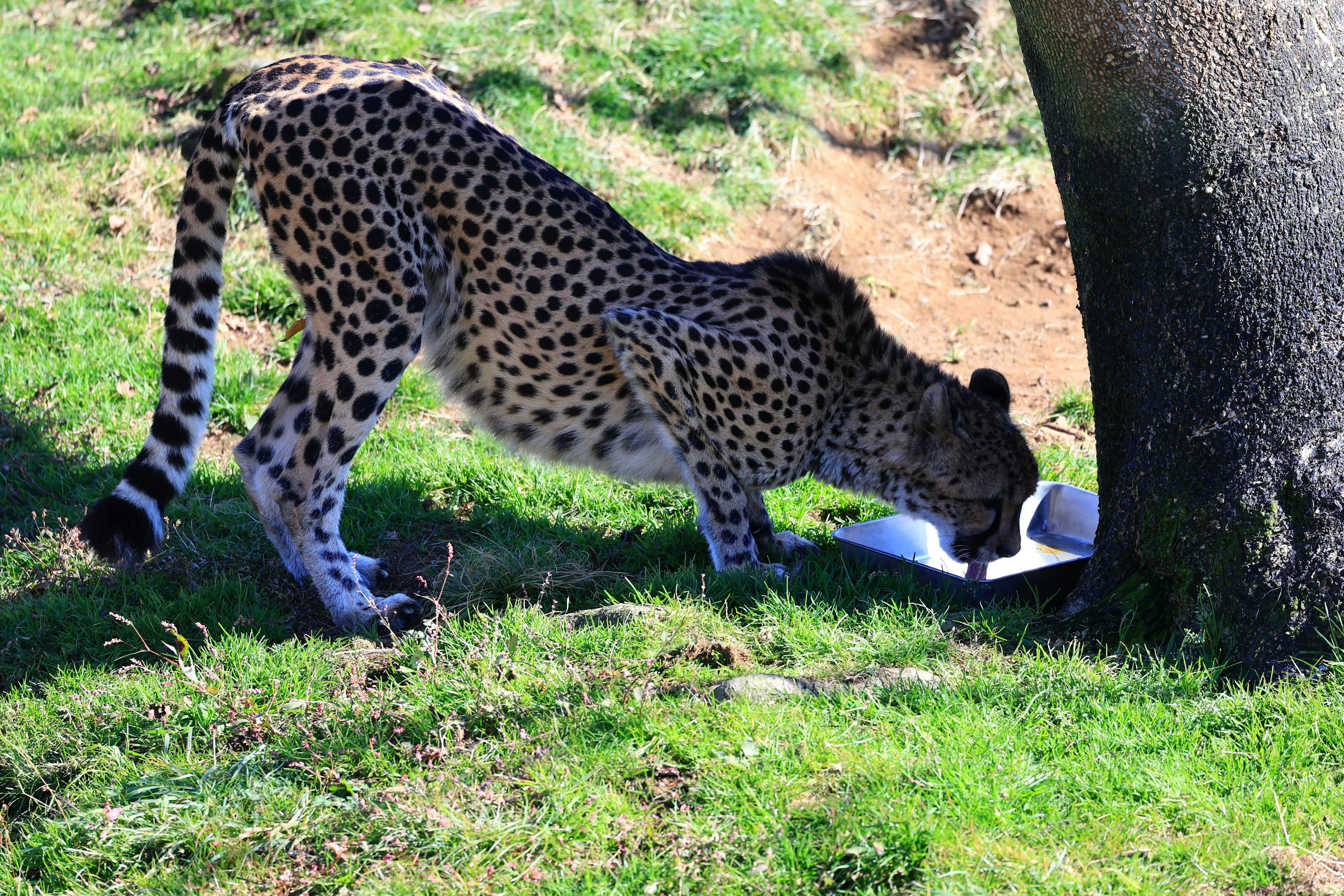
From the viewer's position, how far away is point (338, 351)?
4461 mm

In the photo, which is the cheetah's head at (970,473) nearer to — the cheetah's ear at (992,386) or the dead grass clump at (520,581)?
the cheetah's ear at (992,386)

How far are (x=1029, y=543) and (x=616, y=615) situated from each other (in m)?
1.93

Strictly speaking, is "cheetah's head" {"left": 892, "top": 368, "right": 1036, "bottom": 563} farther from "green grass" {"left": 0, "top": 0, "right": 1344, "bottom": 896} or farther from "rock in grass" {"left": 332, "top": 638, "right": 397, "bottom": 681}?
"rock in grass" {"left": 332, "top": 638, "right": 397, "bottom": 681}

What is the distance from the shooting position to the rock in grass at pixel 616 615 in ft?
13.0

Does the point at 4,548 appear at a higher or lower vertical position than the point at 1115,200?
lower

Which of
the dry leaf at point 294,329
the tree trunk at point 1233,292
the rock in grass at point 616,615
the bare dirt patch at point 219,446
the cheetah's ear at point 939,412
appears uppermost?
the tree trunk at point 1233,292

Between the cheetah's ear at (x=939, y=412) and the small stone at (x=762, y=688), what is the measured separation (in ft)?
4.91

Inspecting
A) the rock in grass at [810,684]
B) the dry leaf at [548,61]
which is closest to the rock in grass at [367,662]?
the rock in grass at [810,684]

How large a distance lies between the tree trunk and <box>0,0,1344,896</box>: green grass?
276 millimetres

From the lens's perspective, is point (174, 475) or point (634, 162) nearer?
point (174, 475)

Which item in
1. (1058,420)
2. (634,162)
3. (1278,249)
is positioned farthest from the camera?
(634,162)

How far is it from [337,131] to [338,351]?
798 mm

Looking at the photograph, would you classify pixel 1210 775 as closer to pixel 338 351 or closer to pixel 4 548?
pixel 338 351

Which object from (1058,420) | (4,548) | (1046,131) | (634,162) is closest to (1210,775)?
(1046,131)
